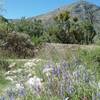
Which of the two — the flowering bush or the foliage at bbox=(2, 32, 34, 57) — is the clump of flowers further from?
the foliage at bbox=(2, 32, 34, 57)

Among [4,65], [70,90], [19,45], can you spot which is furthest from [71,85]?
[19,45]

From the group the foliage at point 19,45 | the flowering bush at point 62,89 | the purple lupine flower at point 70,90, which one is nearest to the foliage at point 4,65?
the foliage at point 19,45

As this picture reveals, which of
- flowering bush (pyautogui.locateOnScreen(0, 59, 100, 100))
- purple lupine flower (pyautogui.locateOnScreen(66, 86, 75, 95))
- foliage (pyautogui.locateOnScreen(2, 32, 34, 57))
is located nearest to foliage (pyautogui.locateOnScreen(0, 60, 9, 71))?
foliage (pyautogui.locateOnScreen(2, 32, 34, 57))

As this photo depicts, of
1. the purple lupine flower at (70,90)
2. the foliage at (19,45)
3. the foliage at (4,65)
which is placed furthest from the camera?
the foliage at (19,45)

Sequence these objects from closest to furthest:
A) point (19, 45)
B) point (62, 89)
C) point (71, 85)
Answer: point (62, 89) → point (71, 85) → point (19, 45)

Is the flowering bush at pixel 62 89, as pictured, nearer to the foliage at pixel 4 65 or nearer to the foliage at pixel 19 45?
the foliage at pixel 4 65

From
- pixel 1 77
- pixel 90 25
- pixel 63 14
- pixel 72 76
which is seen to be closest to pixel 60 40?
pixel 90 25

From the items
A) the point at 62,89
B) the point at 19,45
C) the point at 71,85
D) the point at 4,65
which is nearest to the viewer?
the point at 62,89

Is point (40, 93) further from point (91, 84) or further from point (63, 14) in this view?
point (63, 14)

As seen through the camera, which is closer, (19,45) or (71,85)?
→ (71,85)

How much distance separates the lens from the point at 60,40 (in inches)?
811

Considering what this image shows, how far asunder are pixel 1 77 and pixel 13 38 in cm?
640

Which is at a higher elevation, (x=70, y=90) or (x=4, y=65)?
(x=70, y=90)

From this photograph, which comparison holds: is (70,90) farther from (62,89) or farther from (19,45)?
(19,45)
